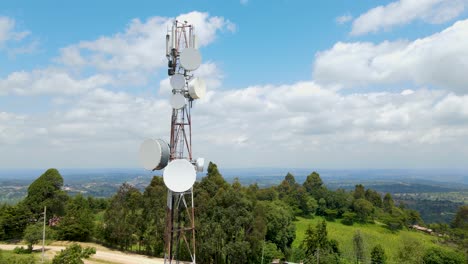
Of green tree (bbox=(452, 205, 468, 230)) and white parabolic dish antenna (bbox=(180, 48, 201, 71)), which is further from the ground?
white parabolic dish antenna (bbox=(180, 48, 201, 71))

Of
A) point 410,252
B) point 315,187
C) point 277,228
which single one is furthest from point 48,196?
point 315,187

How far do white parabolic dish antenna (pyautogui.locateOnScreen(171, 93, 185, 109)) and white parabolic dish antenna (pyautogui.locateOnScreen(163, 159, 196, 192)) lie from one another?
9.31ft

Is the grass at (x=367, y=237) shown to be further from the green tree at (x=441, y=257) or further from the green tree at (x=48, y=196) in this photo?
the green tree at (x=48, y=196)

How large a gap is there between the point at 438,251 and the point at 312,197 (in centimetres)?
3236

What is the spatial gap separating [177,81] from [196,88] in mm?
1018

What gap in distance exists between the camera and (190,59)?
16453 millimetres

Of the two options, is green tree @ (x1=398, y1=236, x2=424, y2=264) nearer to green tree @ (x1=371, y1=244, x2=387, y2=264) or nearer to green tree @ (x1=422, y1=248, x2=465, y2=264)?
green tree @ (x1=422, y1=248, x2=465, y2=264)

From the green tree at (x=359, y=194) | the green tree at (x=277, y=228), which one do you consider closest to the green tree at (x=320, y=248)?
A: the green tree at (x=277, y=228)

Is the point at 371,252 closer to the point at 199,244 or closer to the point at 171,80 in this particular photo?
the point at 199,244

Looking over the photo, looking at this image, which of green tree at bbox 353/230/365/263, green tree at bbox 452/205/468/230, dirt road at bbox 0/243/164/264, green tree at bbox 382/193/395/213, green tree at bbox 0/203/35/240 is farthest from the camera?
green tree at bbox 382/193/395/213

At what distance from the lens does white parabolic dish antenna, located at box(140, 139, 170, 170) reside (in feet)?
49.8

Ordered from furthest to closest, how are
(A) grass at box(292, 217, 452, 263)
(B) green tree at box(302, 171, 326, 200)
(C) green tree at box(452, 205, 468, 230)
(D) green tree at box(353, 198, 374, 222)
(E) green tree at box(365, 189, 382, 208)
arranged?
(E) green tree at box(365, 189, 382, 208)
(B) green tree at box(302, 171, 326, 200)
(C) green tree at box(452, 205, 468, 230)
(D) green tree at box(353, 198, 374, 222)
(A) grass at box(292, 217, 452, 263)

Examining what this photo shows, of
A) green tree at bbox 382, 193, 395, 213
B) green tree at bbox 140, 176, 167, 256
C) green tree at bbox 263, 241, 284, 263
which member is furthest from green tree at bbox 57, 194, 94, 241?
green tree at bbox 382, 193, 395, 213

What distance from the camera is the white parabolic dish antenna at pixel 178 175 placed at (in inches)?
603
